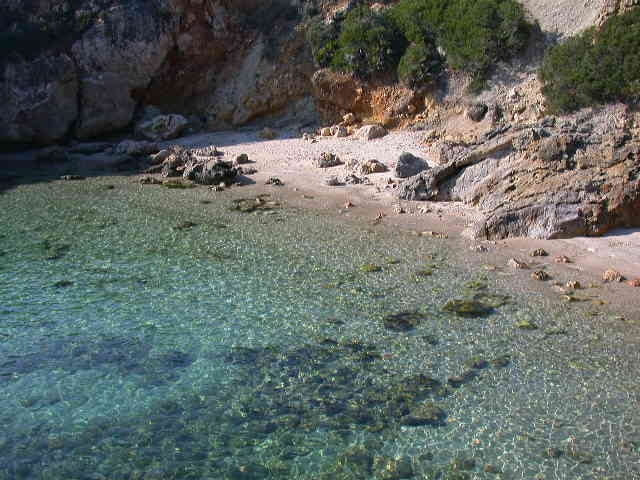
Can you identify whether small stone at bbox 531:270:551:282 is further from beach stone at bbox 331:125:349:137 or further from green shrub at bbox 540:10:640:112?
beach stone at bbox 331:125:349:137

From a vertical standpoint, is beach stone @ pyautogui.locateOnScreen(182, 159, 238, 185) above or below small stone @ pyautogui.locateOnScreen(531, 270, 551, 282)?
above

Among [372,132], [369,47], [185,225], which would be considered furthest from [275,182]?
[369,47]

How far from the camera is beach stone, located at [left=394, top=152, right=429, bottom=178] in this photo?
17516 mm

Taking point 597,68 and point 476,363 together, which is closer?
point 476,363

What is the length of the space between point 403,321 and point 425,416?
257 centimetres

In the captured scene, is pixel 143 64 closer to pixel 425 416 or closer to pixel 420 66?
pixel 420 66

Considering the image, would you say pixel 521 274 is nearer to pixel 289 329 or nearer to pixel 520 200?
pixel 520 200

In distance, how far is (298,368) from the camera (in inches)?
329

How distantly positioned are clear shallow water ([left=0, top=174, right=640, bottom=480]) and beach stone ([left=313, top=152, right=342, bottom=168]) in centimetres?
650

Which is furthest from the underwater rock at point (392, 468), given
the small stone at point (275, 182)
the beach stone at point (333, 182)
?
the small stone at point (275, 182)

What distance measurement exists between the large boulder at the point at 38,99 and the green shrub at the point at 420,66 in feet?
44.4

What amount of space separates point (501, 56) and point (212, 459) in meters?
19.0

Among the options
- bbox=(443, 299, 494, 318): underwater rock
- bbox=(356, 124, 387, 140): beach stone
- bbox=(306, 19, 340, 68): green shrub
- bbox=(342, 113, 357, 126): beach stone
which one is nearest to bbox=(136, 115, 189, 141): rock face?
Result: bbox=(306, 19, 340, 68): green shrub

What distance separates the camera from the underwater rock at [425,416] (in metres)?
7.16
